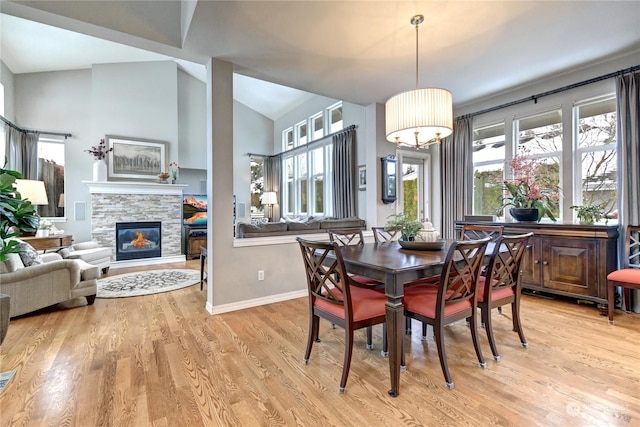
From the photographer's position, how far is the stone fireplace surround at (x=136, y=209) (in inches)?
232

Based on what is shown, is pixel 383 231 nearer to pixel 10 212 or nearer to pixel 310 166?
pixel 10 212

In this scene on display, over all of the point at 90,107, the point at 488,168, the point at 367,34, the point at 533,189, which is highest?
the point at 90,107

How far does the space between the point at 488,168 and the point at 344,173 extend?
7.76 ft

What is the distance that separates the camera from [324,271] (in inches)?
77.2

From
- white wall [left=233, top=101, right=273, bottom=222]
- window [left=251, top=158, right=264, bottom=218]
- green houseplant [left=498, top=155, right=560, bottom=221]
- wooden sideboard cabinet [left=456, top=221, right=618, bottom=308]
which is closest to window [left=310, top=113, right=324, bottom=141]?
white wall [left=233, top=101, right=273, bottom=222]

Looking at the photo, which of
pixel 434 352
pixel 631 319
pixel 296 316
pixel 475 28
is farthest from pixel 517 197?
pixel 296 316

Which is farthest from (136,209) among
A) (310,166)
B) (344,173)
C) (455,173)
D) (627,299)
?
(627,299)

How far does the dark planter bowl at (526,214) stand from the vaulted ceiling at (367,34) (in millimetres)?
1722

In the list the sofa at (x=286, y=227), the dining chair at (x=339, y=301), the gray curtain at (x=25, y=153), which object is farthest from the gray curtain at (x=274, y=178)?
the dining chair at (x=339, y=301)

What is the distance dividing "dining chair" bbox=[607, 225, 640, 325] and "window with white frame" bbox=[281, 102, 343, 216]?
4.31m

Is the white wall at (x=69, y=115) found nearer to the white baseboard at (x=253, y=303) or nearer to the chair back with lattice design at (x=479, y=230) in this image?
the white baseboard at (x=253, y=303)

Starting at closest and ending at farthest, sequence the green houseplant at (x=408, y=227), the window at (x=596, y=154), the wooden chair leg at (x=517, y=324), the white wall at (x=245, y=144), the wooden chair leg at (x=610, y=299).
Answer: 1. the wooden chair leg at (x=517, y=324)
2. the green houseplant at (x=408, y=227)
3. the wooden chair leg at (x=610, y=299)
4. the window at (x=596, y=154)
5. the white wall at (x=245, y=144)

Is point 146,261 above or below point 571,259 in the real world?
below

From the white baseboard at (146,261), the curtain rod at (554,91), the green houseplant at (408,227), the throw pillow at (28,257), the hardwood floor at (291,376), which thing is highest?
the curtain rod at (554,91)
